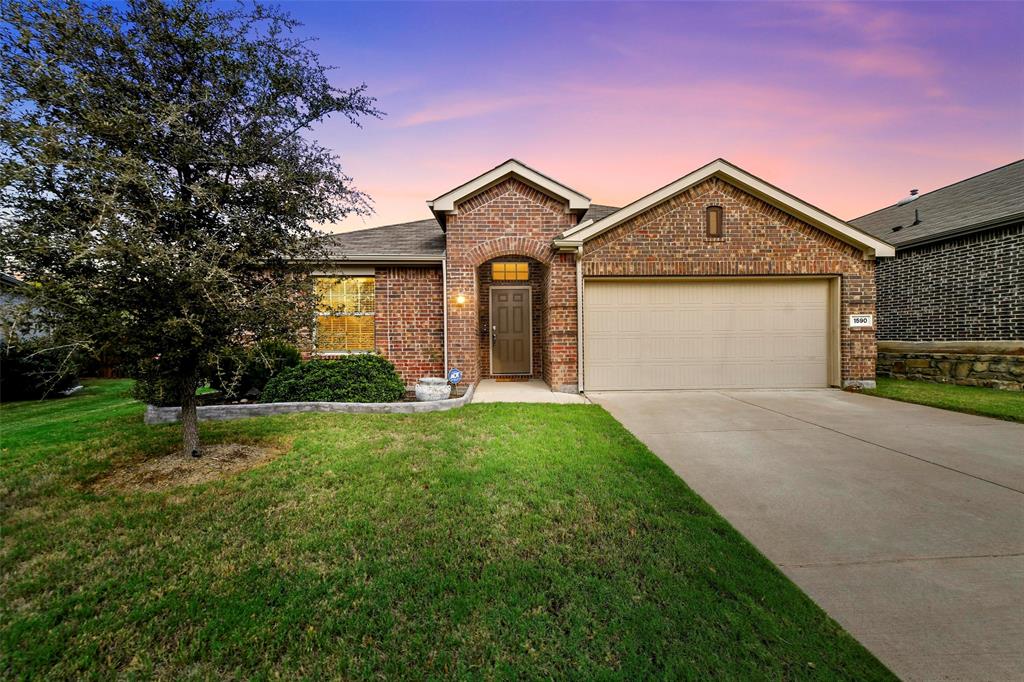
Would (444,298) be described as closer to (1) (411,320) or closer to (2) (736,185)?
(1) (411,320)

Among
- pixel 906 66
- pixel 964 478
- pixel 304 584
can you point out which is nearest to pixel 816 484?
pixel 964 478

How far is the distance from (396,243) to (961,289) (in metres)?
13.6

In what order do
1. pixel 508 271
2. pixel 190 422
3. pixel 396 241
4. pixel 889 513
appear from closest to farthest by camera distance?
pixel 889 513 → pixel 190 422 → pixel 396 241 → pixel 508 271

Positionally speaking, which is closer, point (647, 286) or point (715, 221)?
point (715, 221)

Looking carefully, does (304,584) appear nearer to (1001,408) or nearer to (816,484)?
(816,484)

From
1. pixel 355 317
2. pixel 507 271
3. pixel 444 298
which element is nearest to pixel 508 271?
pixel 507 271

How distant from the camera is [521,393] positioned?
26.4 feet

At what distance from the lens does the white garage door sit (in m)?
8.55

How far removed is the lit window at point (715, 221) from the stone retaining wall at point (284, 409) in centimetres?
669

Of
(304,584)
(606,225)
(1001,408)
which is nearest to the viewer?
(304,584)

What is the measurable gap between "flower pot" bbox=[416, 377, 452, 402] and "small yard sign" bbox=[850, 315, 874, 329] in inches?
350

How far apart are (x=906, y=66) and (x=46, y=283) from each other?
43.9 ft

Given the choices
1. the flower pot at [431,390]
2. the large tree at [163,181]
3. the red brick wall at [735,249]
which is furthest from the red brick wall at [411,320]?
the large tree at [163,181]

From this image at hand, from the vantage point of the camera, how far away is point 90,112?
10.9 feet
